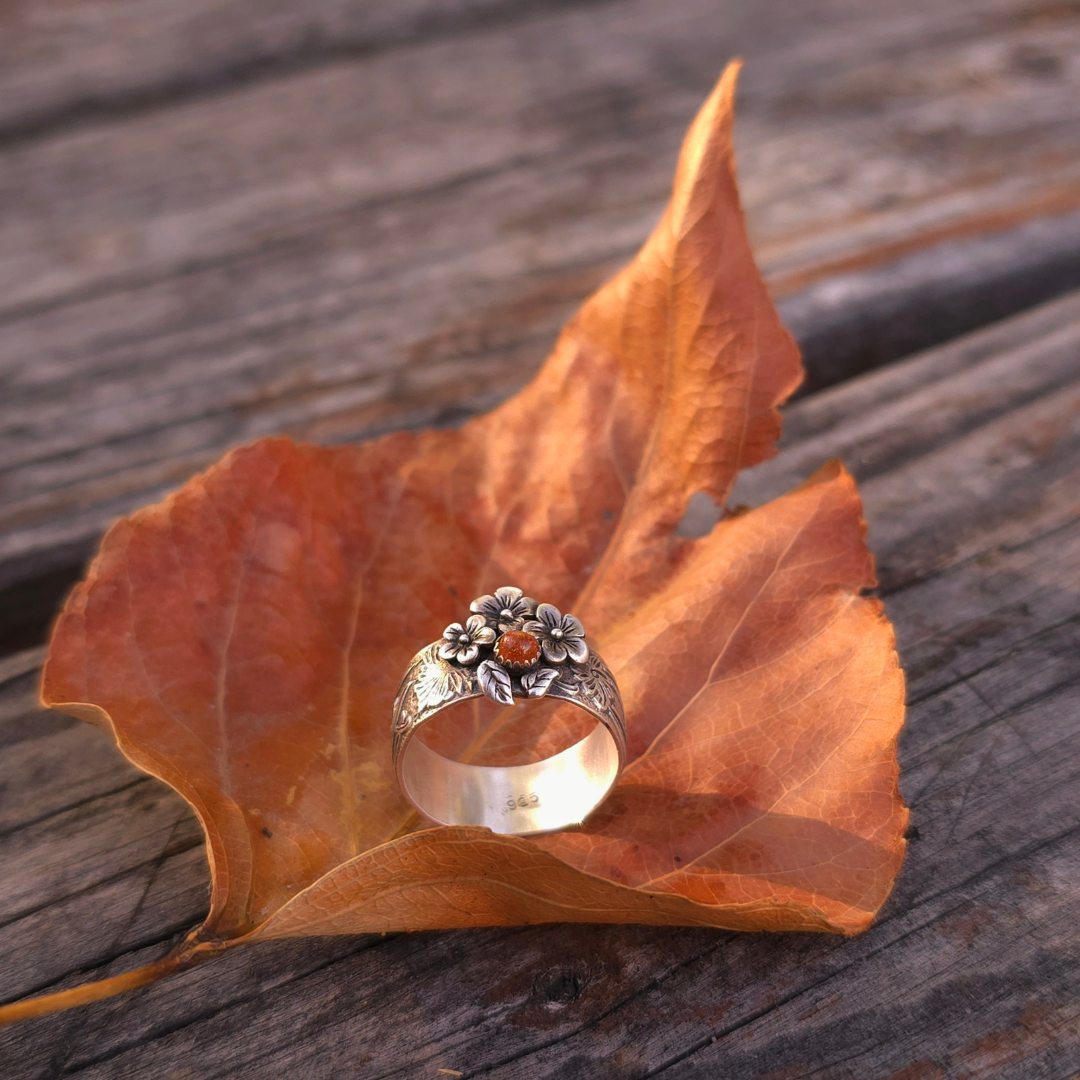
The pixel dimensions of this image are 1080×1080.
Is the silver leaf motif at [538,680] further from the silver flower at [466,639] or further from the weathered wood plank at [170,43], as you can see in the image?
the weathered wood plank at [170,43]

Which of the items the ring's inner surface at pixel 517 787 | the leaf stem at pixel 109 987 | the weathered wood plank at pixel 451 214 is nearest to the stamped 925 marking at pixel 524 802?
the ring's inner surface at pixel 517 787

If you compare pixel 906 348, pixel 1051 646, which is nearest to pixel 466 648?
pixel 1051 646

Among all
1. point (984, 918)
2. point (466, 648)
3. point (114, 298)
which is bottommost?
point (984, 918)

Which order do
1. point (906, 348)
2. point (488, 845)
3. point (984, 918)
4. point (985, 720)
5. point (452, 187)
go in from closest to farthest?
point (488, 845) < point (984, 918) < point (985, 720) < point (906, 348) < point (452, 187)

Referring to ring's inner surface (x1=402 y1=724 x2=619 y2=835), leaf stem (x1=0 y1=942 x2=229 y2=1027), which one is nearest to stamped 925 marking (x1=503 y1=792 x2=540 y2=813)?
ring's inner surface (x1=402 y1=724 x2=619 y2=835)

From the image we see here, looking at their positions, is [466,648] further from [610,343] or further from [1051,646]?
[1051,646]

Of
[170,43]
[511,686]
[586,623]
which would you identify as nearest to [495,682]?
[511,686]

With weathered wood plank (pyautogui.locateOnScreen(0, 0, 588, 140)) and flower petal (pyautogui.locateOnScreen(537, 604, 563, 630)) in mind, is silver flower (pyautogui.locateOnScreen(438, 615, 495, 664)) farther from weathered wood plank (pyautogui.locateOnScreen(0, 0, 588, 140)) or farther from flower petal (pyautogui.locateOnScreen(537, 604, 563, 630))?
weathered wood plank (pyautogui.locateOnScreen(0, 0, 588, 140))

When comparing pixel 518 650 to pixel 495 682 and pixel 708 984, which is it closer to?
pixel 495 682
